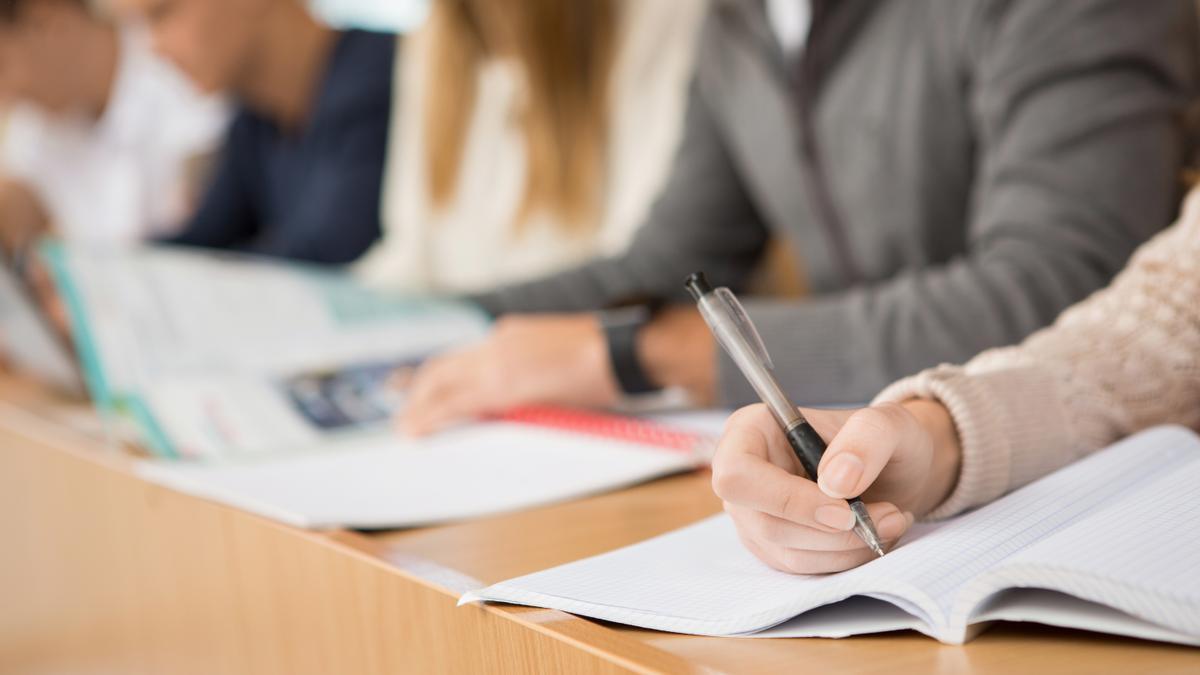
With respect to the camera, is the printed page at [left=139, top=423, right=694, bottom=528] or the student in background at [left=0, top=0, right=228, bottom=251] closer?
the printed page at [left=139, top=423, right=694, bottom=528]

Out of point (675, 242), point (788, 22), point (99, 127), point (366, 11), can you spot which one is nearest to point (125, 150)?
point (99, 127)

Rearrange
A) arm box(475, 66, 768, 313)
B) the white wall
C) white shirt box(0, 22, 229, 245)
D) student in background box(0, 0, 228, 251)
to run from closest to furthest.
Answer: arm box(475, 66, 768, 313) < student in background box(0, 0, 228, 251) < white shirt box(0, 22, 229, 245) < the white wall

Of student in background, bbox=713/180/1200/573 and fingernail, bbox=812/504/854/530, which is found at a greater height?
student in background, bbox=713/180/1200/573

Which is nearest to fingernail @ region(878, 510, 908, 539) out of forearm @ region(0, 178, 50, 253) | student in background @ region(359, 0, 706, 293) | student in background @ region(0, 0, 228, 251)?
student in background @ region(359, 0, 706, 293)

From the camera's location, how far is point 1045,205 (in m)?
0.74

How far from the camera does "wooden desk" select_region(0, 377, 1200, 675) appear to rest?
0.34 m

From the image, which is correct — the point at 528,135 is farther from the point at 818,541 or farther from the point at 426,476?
the point at 818,541

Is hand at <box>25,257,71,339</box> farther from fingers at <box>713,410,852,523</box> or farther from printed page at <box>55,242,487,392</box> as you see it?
fingers at <box>713,410,852,523</box>

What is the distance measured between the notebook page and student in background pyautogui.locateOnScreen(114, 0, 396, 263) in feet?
5.13

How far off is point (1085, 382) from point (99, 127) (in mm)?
2505

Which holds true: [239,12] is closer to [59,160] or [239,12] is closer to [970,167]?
[59,160]

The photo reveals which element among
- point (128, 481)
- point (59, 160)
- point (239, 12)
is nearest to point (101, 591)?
point (128, 481)

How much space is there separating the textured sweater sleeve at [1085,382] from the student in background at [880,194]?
0.45 feet

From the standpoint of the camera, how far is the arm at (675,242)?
3.83 feet
